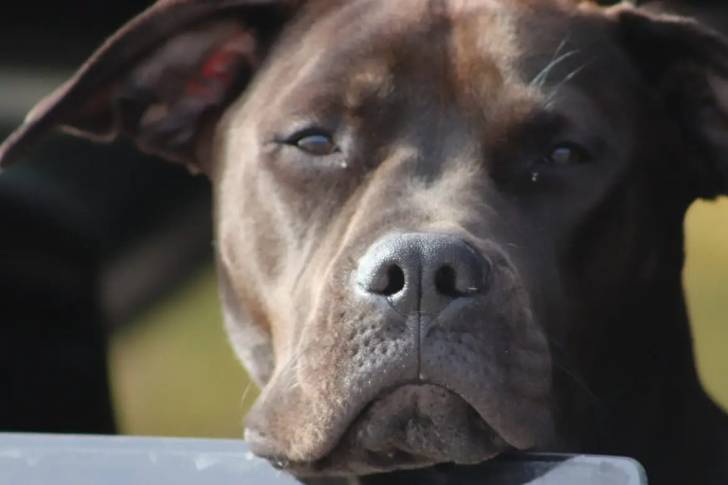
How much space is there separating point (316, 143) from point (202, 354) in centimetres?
227

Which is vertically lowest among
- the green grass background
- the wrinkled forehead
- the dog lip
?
the green grass background

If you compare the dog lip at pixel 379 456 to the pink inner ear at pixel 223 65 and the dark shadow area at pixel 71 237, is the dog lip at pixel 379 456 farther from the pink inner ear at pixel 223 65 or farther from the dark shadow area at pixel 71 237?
the dark shadow area at pixel 71 237

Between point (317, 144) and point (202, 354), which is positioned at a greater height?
point (317, 144)

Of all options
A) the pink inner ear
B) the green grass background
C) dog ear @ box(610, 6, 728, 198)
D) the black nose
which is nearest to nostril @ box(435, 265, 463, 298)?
the black nose

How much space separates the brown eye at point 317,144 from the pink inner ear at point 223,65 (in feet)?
1.28

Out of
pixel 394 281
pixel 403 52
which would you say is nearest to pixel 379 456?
pixel 394 281

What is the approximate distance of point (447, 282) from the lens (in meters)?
2.44

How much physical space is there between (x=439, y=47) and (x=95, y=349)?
226 centimetres

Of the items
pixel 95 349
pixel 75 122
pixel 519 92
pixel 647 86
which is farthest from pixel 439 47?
pixel 95 349

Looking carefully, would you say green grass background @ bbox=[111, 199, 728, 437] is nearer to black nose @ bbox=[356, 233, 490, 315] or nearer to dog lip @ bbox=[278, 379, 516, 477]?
dog lip @ bbox=[278, 379, 516, 477]

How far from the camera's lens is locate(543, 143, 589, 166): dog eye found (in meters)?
2.94

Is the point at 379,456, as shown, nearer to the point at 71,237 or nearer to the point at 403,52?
the point at 403,52

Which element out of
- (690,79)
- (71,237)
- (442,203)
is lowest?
(71,237)

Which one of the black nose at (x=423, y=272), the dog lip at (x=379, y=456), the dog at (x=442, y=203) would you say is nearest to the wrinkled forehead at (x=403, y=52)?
the dog at (x=442, y=203)
